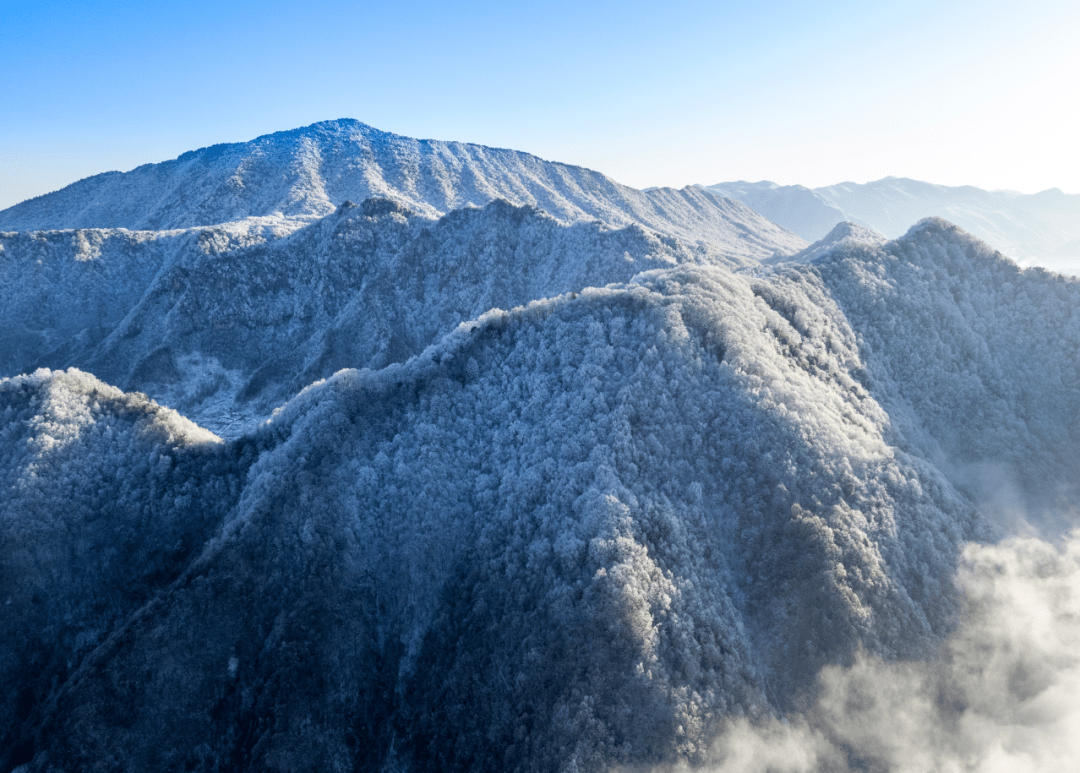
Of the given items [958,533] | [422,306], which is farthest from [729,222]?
[958,533]

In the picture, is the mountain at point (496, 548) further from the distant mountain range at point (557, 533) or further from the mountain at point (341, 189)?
the mountain at point (341, 189)

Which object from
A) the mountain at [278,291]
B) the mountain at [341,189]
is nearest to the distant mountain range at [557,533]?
the mountain at [278,291]

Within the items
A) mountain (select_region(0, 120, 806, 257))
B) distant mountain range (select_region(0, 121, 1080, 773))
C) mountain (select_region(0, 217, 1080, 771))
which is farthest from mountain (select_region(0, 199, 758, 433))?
mountain (select_region(0, 217, 1080, 771))

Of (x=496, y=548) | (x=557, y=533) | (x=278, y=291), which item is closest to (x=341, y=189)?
(x=278, y=291)

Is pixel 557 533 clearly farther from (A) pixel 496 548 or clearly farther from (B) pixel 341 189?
(B) pixel 341 189

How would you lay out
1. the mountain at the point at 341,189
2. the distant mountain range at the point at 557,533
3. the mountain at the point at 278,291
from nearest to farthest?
the distant mountain range at the point at 557,533 < the mountain at the point at 278,291 < the mountain at the point at 341,189
